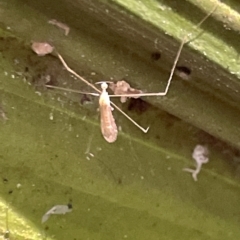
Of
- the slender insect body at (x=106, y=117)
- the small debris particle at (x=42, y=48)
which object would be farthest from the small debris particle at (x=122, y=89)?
the small debris particle at (x=42, y=48)

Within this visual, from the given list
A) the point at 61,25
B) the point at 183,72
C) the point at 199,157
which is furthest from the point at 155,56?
the point at 199,157

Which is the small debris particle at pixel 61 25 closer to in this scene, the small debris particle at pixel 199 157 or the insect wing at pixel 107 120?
the insect wing at pixel 107 120

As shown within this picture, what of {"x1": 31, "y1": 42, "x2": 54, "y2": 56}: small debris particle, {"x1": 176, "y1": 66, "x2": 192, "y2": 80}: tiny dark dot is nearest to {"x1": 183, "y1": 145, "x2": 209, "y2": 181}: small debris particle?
{"x1": 176, "y1": 66, "x2": 192, "y2": 80}: tiny dark dot

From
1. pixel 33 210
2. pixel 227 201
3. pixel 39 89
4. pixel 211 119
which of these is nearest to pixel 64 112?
pixel 39 89

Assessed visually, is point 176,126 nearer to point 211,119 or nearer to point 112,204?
point 211,119

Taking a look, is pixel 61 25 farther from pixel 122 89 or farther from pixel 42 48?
pixel 122 89
